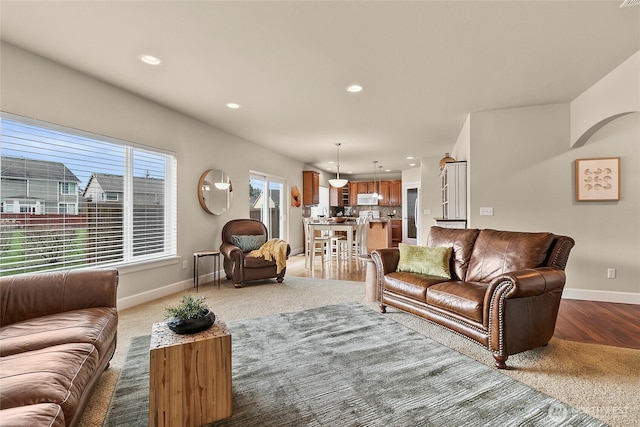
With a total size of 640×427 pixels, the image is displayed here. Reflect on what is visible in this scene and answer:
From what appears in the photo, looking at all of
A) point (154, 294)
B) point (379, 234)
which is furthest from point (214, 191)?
point (379, 234)

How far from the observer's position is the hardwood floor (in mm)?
2693

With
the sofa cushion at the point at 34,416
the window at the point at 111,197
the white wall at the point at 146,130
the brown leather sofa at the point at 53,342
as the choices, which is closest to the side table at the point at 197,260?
the white wall at the point at 146,130

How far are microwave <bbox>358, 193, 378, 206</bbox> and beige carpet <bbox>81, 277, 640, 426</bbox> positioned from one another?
719 centimetres

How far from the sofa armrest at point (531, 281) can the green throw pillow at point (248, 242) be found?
12.0 ft

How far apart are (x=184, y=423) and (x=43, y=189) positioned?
8.92 ft

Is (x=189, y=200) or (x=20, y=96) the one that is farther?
(x=189, y=200)

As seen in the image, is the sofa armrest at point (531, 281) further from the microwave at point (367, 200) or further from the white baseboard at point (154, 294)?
the microwave at point (367, 200)

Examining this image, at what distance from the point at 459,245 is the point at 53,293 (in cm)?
357

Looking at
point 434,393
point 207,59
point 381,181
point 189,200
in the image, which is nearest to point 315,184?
point 381,181

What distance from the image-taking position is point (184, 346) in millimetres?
1554

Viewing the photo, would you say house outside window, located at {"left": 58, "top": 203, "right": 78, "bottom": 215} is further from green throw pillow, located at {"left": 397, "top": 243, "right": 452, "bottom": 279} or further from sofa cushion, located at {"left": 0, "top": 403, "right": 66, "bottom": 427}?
green throw pillow, located at {"left": 397, "top": 243, "right": 452, "bottom": 279}

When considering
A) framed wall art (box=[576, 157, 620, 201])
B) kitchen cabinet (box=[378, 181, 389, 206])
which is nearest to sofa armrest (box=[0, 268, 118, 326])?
framed wall art (box=[576, 157, 620, 201])

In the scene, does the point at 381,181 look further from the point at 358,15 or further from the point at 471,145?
the point at 358,15

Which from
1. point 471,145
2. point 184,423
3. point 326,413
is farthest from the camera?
point 471,145
